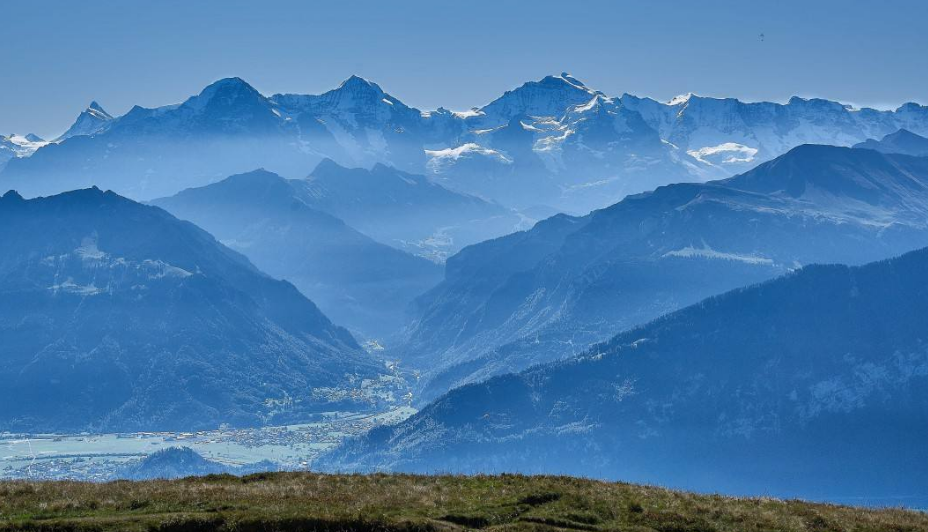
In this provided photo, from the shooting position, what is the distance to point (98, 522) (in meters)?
56.6

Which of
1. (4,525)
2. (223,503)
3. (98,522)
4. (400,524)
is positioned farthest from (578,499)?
(4,525)

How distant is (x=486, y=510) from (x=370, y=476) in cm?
1616

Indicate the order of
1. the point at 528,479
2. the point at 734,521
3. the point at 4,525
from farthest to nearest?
the point at 528,479
the point at 734,521
the point at 4,525

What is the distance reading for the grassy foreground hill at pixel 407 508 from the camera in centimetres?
5694

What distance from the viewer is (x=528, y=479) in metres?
71.1

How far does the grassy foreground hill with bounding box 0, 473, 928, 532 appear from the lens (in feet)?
187

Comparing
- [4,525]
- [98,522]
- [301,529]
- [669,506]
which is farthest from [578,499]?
[4,525]

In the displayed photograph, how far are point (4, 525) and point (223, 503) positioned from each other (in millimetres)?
11739

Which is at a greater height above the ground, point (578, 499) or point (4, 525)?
point (578, 499)

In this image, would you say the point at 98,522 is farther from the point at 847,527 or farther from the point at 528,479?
the point at 847,527

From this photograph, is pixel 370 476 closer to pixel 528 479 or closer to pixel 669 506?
pixel 528 479

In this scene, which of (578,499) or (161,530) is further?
(578,499)

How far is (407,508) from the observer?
2404 inches

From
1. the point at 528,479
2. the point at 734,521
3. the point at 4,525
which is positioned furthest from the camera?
the point at 528,479
